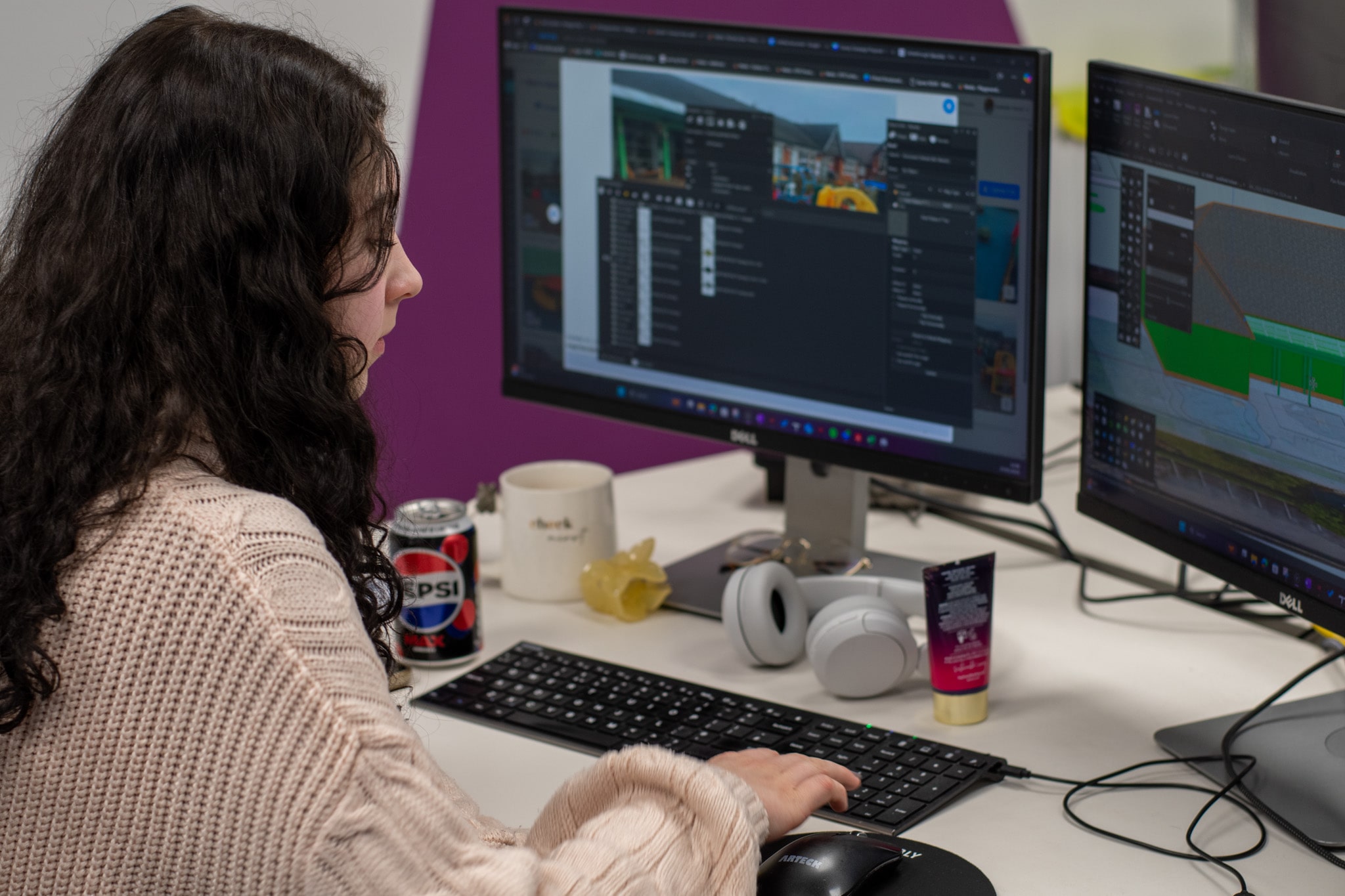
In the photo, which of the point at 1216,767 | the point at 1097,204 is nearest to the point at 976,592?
the point at 1216,767

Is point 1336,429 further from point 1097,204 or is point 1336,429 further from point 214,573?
point 214,573

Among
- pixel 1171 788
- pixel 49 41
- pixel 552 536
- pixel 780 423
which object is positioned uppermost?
pixel 49 41

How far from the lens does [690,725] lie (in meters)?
1.11

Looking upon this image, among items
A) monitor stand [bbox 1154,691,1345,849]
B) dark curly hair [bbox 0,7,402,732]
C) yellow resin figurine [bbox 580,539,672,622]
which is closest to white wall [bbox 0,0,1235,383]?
dark curly hair [bbox 0,7,402,732]

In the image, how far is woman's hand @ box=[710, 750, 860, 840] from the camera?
93 cm

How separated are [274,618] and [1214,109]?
708 mm

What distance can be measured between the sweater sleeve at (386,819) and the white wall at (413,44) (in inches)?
15.2

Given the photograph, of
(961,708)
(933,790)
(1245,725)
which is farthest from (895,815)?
(1245,725)

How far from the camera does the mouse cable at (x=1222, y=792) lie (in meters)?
0.92

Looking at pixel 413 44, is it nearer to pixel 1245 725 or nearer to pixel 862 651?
pixel 862 651

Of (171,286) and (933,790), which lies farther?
(933,790)

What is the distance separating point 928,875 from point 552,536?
0.59m

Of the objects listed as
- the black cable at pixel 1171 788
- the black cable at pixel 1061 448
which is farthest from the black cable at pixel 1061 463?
the black cable at pixel 1171 788

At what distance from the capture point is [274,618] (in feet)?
2.31
